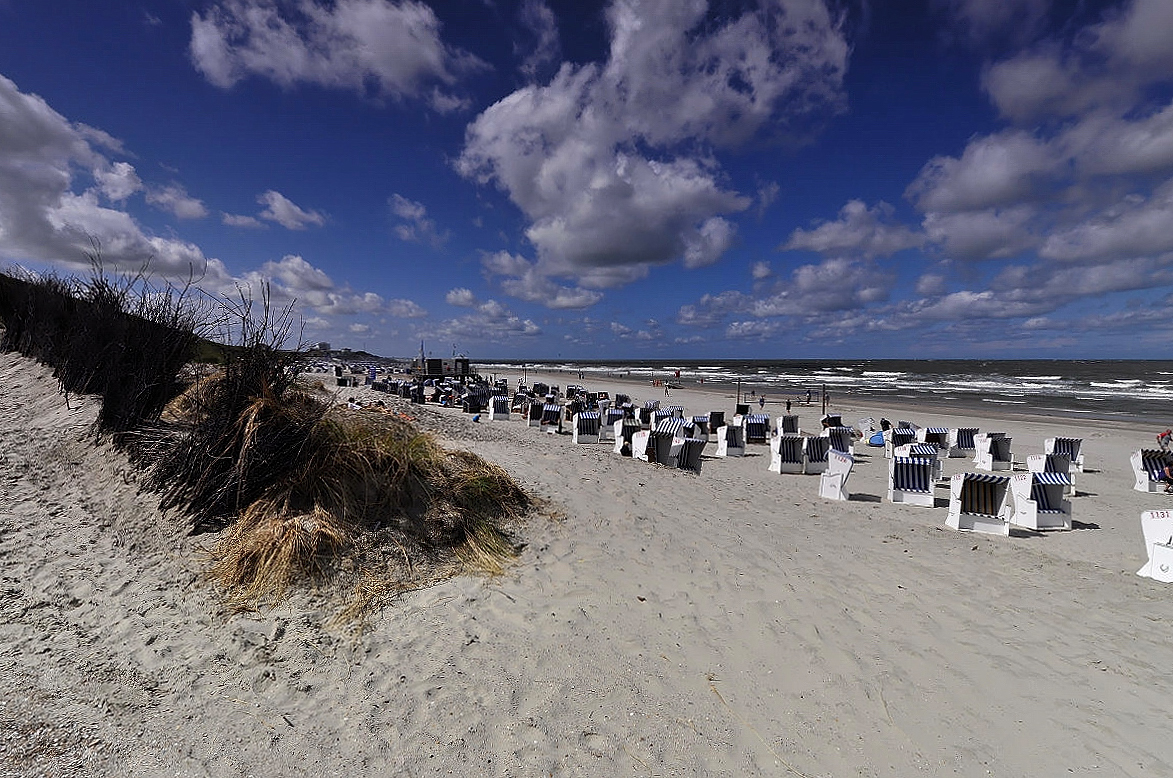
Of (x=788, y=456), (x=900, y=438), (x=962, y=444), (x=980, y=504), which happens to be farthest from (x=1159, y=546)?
(x=962, y=444)

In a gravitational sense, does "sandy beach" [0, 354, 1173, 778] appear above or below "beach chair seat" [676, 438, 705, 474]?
below

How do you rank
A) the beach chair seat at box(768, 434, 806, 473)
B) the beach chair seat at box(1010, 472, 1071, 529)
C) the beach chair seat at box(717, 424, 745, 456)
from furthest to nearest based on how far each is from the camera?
the beach chair seat at box(717, 424, 745, 456), the beach chair seat at box(768, 434, 806, 473), the beach chair seat at box(1010, 472, 1071, 529)

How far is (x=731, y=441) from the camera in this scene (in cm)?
1270

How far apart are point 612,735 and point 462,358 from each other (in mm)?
36986

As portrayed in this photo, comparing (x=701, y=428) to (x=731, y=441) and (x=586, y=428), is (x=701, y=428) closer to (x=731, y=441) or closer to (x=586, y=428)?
(x=731, y=441)

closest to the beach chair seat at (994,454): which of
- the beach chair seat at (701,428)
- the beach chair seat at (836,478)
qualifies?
the beach chair seat at (836,478)

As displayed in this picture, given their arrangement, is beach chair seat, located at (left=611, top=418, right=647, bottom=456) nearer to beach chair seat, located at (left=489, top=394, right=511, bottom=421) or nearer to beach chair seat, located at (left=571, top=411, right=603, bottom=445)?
beach chair seat, located at (left=571, top=411, right=603, bottom=445)

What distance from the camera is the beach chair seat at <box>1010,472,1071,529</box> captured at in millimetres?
7156

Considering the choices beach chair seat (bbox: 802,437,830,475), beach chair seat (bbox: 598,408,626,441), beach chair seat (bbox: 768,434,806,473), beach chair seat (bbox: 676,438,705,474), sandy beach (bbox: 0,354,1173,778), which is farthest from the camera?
beach chair seat (bbox: 598,408,626,441)

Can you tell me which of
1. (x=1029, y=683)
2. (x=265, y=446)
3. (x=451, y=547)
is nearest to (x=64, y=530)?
(x=265, y=446)

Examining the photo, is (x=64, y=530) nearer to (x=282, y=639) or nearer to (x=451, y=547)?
(x=282, y=639)

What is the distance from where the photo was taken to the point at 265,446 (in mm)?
4402

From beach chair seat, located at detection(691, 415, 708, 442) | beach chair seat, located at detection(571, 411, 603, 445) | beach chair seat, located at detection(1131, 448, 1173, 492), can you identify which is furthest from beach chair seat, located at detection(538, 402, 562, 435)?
beach chair seat, located at detection(1131, 448, 1173, 492)

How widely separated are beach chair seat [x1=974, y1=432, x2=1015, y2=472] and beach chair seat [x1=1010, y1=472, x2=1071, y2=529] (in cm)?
530
